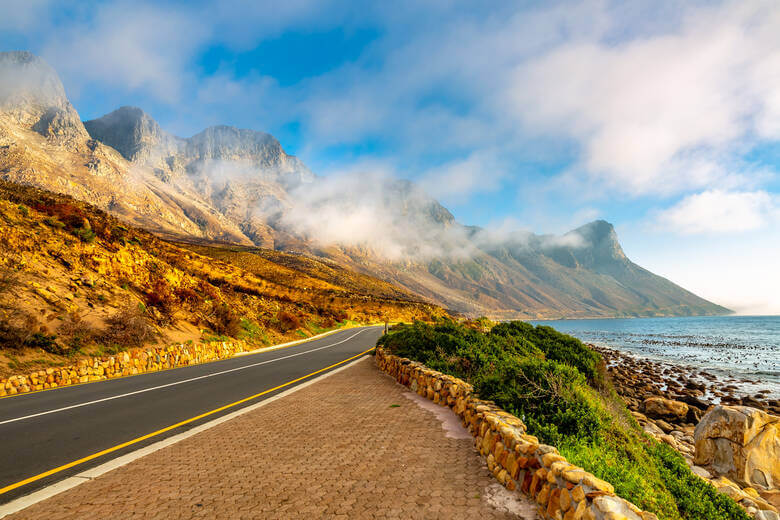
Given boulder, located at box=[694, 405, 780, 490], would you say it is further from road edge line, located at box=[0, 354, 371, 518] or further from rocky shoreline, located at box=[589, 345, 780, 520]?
road edge line, located at box=[0, 354, 371, 518]

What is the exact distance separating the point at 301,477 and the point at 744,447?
1258cm

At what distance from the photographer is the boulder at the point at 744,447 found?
33.0 feet

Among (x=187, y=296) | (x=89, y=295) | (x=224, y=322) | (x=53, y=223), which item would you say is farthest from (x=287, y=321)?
(x=53, y=223)

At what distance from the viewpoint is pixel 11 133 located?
17675 centimetres

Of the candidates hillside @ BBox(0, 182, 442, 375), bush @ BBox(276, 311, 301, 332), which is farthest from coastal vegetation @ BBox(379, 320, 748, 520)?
bush @ BBox(276, 311, 301, 332)

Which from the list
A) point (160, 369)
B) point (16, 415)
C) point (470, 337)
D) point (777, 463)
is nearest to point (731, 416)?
point (777, 463)

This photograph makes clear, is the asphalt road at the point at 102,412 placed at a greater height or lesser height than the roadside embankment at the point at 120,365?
greater

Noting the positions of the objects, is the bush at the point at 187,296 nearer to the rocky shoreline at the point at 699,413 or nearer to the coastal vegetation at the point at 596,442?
the coastal vegetation at the point at 596,442

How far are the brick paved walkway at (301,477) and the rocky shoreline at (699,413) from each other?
20.9 feet

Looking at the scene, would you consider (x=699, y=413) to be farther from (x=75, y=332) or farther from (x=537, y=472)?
(x=75, y=332)

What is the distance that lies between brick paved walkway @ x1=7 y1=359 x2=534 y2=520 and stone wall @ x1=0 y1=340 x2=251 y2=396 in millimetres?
9359

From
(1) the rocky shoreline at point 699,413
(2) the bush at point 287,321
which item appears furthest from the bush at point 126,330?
(1) the rocky shoreline at point 699,413

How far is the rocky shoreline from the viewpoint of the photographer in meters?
9.47

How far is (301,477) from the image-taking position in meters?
5.34
